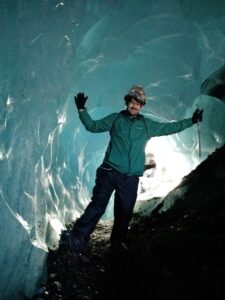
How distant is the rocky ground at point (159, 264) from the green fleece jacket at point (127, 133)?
0.94 m

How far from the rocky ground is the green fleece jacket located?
0.94 meters

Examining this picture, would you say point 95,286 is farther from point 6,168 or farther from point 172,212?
point 172,212

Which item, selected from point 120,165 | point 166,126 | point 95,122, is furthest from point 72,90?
point 120,165

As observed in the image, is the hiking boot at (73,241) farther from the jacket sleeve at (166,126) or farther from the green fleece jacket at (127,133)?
the jacket sleeve at (166,126)

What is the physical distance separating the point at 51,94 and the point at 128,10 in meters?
2.33

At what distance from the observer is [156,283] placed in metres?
3.52

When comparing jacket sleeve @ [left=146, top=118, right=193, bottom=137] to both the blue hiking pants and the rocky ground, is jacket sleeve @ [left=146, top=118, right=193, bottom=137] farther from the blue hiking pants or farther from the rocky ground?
the rocky ground

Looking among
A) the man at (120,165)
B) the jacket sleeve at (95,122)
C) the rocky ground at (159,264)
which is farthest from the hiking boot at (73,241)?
the jacket sleeve at (95,122)

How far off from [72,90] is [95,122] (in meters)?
2.56

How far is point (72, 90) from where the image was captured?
6.82m

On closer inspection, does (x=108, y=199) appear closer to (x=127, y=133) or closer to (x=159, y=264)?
(x=127, y=133)

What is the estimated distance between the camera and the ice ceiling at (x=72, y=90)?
3.85m

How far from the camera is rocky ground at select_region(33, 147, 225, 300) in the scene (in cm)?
322

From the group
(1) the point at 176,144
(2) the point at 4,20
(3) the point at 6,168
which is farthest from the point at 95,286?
(1) the point at 176,144
